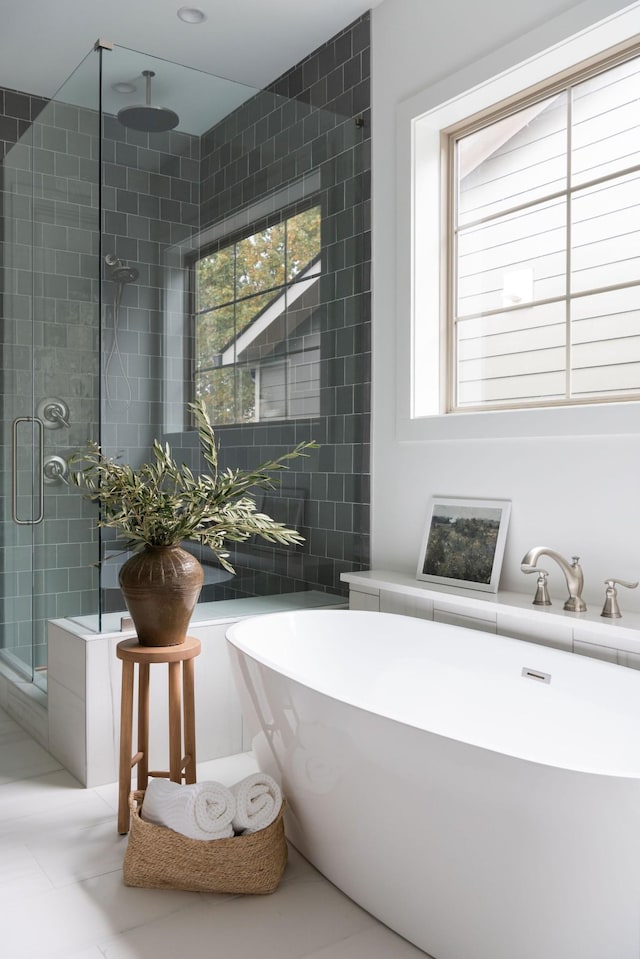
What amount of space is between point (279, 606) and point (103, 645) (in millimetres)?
791

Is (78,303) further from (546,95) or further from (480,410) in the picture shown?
(546,95)

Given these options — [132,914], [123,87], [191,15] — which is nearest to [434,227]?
[123,87]

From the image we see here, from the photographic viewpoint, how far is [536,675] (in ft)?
7.71

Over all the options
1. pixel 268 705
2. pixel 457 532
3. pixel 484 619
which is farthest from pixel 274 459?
pixel 268 705

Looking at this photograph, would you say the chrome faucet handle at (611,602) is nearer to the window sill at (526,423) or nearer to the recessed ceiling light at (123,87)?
the window sill at (526,423)

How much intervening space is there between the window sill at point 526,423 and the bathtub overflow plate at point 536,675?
796 millimetres

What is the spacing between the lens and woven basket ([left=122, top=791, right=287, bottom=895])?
2.13 meters

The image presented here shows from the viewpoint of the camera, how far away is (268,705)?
7.29 feet

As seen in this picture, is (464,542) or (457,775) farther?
(464,542)

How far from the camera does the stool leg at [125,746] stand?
8.13 feet

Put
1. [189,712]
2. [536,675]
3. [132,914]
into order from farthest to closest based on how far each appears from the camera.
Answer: [189,712], [536,675], [132,914]

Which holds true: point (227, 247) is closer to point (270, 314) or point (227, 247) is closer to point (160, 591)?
point (270, 314)

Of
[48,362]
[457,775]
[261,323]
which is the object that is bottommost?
[457,775]

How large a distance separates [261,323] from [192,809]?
6.57 feet
